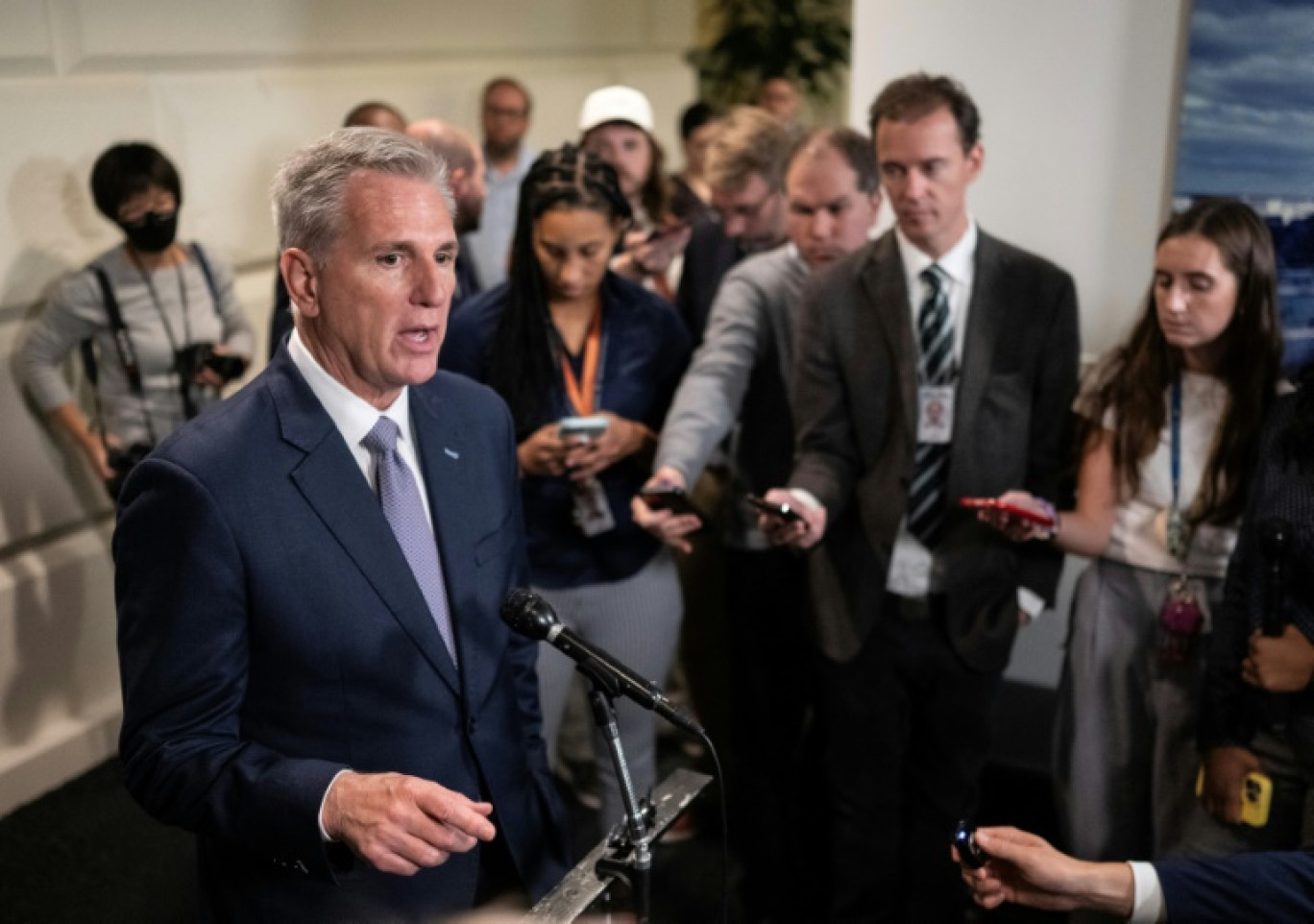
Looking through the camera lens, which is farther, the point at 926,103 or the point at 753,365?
the point at 753,365

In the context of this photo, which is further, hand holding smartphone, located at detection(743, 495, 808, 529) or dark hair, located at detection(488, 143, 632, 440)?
dark hair, located at detection(488, 143, 632, 440)

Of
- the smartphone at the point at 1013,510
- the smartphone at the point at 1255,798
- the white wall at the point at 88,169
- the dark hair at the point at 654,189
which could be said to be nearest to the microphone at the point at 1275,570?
the smartphone at the point at 1255,798

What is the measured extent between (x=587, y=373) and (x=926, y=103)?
877 mm

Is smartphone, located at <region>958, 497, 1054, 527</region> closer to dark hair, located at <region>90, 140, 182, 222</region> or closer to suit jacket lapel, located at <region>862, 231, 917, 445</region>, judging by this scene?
suit jacket lapel, located at <region>862, 231, 917, 445</region>

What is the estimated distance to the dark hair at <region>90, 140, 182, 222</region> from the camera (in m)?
3.36

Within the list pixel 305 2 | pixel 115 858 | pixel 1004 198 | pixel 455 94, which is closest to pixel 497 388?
pixel 1004 198

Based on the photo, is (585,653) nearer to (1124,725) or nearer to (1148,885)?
(1148,885)

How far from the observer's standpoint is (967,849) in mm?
1586

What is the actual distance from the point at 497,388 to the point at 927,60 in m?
1.51

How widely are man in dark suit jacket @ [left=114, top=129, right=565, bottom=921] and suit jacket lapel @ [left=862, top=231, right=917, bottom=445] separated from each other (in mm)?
1060

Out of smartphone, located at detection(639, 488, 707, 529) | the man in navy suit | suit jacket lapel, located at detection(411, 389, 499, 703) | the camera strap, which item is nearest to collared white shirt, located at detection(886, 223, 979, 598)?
smartphone, located at detection(639, 488, 707, 529)

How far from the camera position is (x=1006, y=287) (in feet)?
8.07

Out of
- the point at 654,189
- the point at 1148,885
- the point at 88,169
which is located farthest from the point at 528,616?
the point at 654,189

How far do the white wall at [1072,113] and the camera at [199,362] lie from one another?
1981 millimetres
